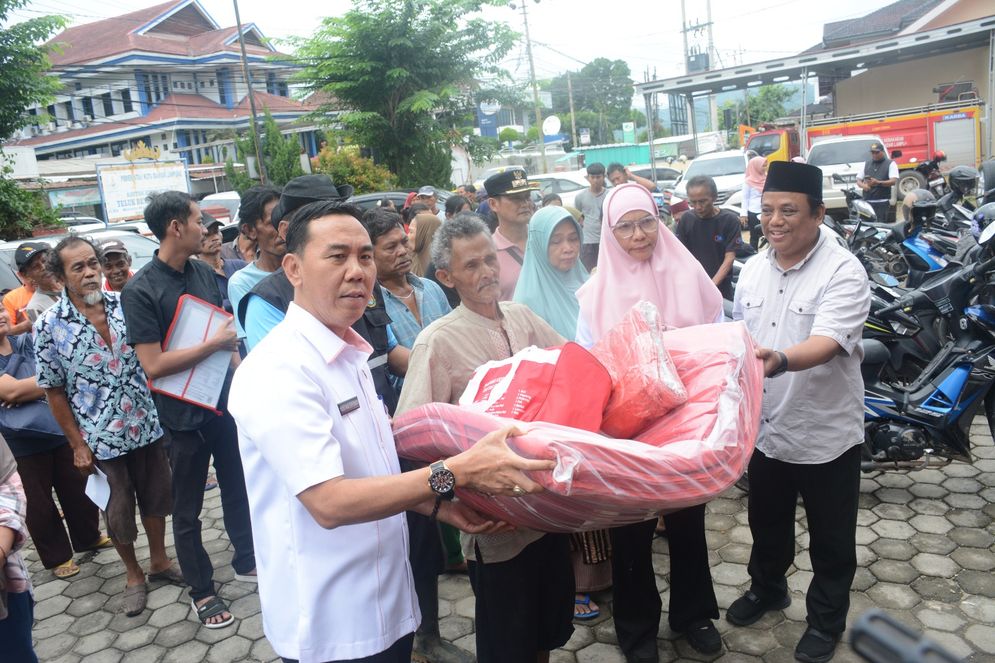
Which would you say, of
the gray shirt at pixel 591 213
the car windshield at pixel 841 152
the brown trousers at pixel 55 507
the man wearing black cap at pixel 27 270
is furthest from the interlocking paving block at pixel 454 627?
the car windshield at pixel 841 152

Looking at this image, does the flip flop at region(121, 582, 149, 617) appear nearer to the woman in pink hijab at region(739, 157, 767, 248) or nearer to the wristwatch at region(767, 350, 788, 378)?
the wristwatch at region(767, 350, 788, 378)

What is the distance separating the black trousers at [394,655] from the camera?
1.71 metres

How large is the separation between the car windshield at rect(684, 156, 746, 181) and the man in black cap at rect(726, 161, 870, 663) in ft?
49.2

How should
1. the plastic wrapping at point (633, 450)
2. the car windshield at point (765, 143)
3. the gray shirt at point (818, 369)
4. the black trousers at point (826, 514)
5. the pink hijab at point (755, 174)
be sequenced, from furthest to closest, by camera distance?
the car windshield at point (765, 143) < the pink hijab at point (755, 174) < the black trousers at point (826, 514) < the gray shirt at point (818, 369) < the plastic wrapping at point (633, 450)

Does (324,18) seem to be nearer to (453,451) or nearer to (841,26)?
(453,451)

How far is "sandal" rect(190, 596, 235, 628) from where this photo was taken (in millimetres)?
3486

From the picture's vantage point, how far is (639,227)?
2.91m

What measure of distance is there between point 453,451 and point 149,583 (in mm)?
3012

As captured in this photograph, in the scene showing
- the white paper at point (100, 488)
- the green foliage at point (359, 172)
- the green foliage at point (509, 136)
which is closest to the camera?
the white paper at point (100, 488)

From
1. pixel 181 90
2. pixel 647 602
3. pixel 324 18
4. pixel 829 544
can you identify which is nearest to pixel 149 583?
pixel 647 602

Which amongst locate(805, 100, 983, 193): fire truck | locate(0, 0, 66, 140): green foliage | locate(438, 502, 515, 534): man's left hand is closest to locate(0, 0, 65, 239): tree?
locate(0, 0, 66, 140): green foliage

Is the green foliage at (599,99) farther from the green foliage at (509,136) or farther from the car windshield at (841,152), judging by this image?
the car windshield at (841,152)

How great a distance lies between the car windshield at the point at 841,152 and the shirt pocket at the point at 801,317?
42.7 feet

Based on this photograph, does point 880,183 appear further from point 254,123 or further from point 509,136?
point 509,136
